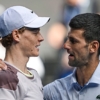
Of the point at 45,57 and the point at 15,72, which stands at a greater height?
the point at 15,72

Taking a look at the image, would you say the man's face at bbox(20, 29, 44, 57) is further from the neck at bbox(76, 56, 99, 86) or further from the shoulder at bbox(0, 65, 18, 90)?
the neck at bbox(76, 56, 99, 86)

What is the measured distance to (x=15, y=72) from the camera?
13.4 feet

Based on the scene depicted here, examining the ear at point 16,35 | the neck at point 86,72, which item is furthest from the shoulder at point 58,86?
the ear at point 16,35

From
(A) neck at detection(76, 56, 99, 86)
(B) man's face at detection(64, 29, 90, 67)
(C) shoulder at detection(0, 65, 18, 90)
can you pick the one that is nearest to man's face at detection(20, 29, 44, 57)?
(C) shoulder at detection(0, 65, 18, 90)

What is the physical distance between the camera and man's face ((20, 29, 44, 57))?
429 centimetres

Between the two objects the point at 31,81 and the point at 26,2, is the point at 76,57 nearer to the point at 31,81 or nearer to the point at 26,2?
the point at 31,81

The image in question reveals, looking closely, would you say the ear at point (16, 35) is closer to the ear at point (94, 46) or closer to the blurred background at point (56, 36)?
the ear at point (94, 46)

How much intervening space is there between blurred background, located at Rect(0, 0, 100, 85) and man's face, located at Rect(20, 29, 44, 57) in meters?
4.68

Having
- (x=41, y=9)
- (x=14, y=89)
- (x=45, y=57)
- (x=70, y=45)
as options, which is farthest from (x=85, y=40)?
(x=41, y=9)

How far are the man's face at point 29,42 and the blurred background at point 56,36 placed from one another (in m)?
4.68

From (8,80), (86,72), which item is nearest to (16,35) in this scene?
(8,80)

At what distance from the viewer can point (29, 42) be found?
4.30 metres

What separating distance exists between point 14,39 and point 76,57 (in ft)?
2.28

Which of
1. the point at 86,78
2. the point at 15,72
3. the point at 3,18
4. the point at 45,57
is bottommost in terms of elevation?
the point at 45,57
